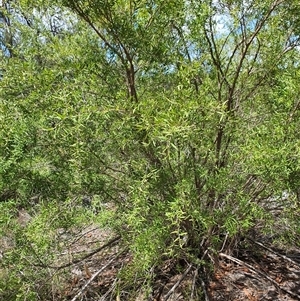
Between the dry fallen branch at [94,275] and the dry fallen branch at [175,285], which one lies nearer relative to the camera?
the dry fallen branch at [175,285]

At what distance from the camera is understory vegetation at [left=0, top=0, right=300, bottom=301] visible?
8.63ft

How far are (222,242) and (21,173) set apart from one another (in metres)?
2.04

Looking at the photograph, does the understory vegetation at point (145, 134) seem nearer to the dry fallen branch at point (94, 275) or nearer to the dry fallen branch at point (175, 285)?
the dry fallen branch at point (175, 285)

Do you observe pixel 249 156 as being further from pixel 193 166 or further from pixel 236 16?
pixel 236 16

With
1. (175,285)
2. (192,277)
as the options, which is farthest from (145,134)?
(192,277)

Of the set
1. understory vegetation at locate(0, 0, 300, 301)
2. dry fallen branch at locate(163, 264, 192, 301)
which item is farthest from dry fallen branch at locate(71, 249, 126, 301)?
dry fallen branch at locate(163, 264, 192, 301)

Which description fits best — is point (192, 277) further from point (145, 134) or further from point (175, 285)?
point (145, 134)

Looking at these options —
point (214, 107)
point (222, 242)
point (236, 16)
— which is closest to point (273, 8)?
point (236, 16)

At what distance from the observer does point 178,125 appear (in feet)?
7.37

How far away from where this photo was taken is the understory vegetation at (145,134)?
2629 millimetres

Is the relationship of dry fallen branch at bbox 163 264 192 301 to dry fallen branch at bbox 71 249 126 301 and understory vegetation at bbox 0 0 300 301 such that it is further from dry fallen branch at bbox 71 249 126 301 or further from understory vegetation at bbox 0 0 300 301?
dry fallen branch at bbox 71 249 126 301

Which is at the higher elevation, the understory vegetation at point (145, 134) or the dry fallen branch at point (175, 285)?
the understory vegetation at point (145, 134)

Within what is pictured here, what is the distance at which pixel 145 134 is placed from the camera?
9.12ft

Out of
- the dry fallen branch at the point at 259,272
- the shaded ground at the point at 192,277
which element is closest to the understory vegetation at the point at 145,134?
the shaded ground at the point at 192,277
